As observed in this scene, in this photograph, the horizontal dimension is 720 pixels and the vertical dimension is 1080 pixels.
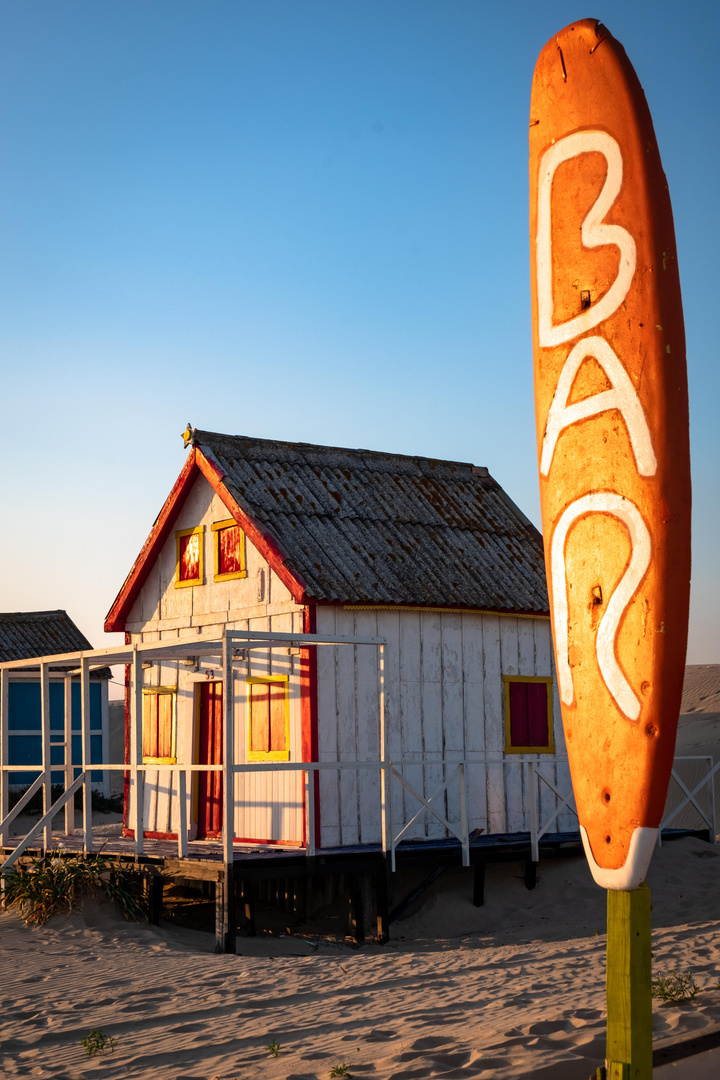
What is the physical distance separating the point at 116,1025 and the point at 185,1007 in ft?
2.15

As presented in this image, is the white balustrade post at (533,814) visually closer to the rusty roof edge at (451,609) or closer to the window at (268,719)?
the rusty roof edge at (451,609)

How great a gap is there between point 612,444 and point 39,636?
30.6 m

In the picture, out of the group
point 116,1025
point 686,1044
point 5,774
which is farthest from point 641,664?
point 5,774

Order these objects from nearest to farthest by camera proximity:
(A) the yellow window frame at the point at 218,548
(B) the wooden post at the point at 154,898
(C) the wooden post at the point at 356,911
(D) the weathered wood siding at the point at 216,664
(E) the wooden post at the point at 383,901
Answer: (B) the wooden post at the point at 154,898 → (E) the wooden post at the point at 383,901 → (C) the wooden post at the point at 356,911 → (D) the weathered wood siding at the point at 216,664 → (A) the yellow window frame at the point at 218,548

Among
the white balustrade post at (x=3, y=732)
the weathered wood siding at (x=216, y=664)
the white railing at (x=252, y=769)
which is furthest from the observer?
the white balustrade post at (x=3, y=732)

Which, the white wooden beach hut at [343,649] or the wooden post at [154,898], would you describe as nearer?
the wooden post at [154,898]

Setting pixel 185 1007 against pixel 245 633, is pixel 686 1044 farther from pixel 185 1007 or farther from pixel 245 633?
pixel 245 633

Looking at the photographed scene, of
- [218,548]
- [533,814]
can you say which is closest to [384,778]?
[533,814]

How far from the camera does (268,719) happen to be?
15523 mm

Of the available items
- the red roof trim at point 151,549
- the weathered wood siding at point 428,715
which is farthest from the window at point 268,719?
the red roof trim at point 151,549

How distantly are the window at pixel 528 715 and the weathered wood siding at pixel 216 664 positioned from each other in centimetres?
366

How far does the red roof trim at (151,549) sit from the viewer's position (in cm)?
1753

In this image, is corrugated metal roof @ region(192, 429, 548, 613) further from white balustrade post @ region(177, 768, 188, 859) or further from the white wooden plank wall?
white balustrade post @ region(177, 768, 188, 859)

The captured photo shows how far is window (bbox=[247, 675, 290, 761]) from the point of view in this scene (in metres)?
15.2
